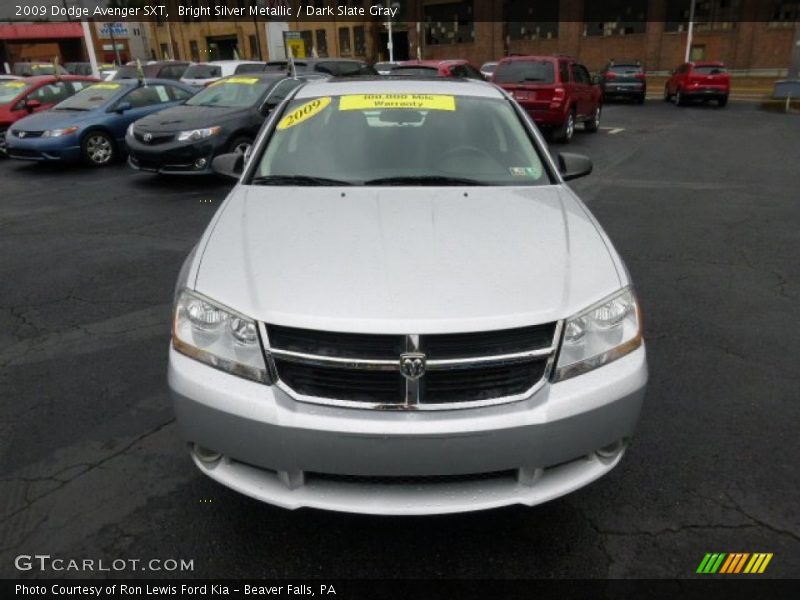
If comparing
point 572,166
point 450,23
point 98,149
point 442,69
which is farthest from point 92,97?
point 450,23

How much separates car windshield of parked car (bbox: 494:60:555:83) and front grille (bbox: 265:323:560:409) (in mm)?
12316

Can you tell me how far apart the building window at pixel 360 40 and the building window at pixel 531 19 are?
1114cm

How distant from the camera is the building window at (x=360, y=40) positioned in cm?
4688

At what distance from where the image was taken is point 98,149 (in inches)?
437

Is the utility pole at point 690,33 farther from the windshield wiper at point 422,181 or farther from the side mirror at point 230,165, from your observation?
the windshield wiper at point 422,181

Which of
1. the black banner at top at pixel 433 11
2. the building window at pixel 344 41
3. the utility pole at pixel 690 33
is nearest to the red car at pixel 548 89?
the black banner at top at pixel 433 11

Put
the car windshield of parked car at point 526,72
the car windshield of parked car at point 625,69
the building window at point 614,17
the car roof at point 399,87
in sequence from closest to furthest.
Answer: the car roof at point 399,87 → the car windshield of parked car at point 526,72 → the car windshield of parked car at point 625,69 → the building window at point 614,17

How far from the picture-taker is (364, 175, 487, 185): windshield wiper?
3.21m

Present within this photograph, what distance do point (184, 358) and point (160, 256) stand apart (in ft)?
13.5

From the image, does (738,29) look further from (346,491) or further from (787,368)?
(346,491)

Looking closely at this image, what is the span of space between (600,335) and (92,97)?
12.1 m

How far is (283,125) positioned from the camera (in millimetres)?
3752

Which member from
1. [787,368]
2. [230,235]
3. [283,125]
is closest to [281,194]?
[230,235]

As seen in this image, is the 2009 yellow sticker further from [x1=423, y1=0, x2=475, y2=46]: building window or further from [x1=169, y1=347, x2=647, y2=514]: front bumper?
[x1=423, y1=0, x2=475, y2=46]: building window
